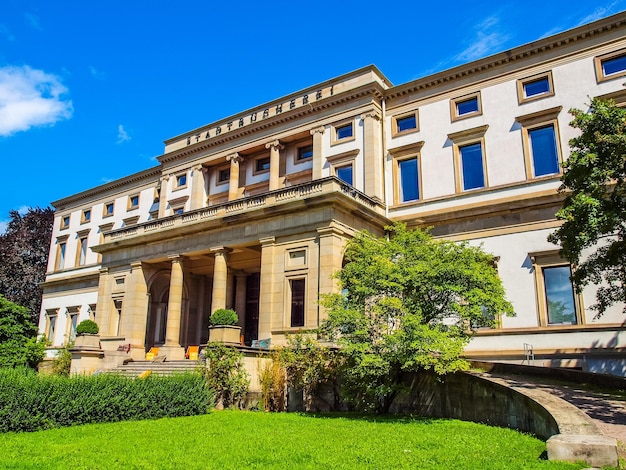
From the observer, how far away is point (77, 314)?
4034cm

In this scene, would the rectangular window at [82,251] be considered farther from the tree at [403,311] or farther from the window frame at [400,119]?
the tree at [403,311]

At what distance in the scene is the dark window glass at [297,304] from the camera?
22.8 metres

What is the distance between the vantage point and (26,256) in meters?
47.0

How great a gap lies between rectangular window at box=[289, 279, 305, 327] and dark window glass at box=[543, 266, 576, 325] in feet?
33.9

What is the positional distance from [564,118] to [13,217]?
46.5 meters

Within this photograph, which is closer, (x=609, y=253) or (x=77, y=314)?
(x=609, y=253)

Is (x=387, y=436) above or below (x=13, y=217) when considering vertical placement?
below

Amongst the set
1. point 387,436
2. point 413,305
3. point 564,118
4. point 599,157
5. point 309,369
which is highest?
point 564,118

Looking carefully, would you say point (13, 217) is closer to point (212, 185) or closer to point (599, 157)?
point (212, 185)

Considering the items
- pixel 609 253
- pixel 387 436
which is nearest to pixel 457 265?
pixel 609 253

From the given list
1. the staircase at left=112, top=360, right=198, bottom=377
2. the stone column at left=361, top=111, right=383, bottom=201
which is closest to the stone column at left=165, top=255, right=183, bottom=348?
the staircase at left=112, top=360, right=198, bottom=377

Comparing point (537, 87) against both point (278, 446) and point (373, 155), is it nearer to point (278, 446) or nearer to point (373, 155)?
point (373, 155)

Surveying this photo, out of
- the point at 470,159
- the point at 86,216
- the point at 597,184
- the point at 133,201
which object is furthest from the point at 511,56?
the point at 86,216

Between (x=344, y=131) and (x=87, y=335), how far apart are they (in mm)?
16638
